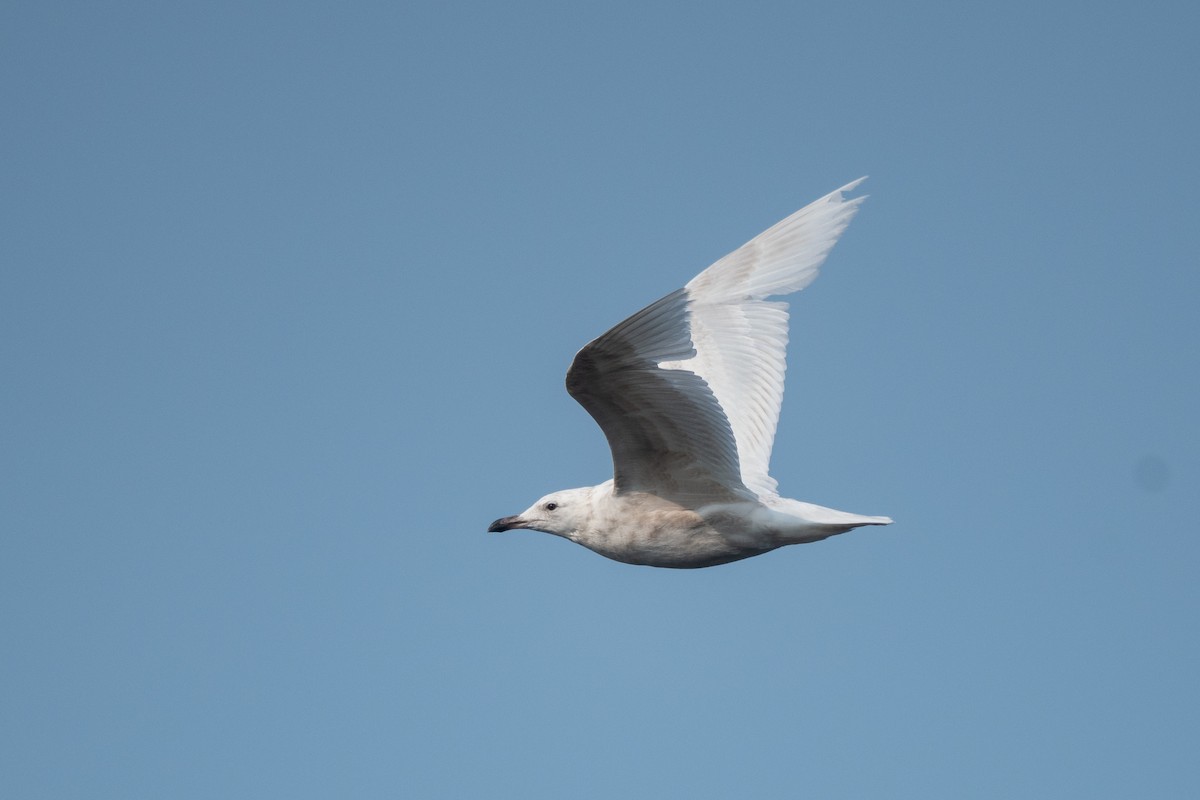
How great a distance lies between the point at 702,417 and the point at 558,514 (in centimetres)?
241

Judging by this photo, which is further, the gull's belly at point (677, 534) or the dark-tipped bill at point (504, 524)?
the dark-tipped bill at point (504, 524)

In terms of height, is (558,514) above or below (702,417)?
below

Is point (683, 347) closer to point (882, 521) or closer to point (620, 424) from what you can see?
point (620, 424)

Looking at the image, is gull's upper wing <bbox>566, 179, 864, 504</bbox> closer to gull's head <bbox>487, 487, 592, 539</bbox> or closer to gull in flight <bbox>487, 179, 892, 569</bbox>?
gull in flight <bbox>487, 179, 892, 569</bbox>

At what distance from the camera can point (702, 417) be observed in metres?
13.1

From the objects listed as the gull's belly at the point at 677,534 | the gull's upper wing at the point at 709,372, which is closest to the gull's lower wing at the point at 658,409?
the gull's upper wing at the point at 709,372

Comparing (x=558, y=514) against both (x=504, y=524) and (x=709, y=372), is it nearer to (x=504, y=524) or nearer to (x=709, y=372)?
(x=504, y=524)

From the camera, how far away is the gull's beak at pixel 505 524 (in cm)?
1526

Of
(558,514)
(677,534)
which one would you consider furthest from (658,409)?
(558,514)

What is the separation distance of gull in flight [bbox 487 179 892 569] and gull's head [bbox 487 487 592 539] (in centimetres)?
2

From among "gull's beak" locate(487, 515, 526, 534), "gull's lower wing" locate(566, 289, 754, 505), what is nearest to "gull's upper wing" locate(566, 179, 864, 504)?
"gull's lower wing" locate(566, 289, 754, 505)

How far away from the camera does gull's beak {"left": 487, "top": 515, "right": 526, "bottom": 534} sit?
50.1 ft

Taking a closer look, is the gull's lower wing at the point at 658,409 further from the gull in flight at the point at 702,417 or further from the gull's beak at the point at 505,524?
the gull's beak at the point at 505,524

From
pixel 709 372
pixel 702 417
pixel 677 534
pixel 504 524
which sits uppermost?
pixel 709 372
